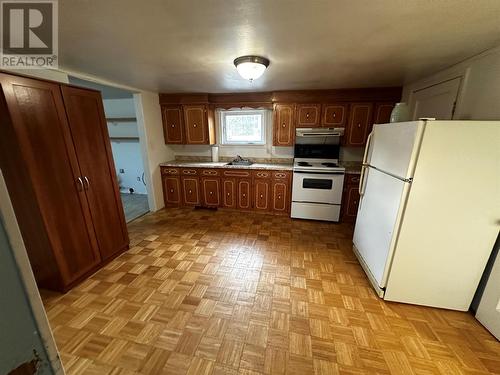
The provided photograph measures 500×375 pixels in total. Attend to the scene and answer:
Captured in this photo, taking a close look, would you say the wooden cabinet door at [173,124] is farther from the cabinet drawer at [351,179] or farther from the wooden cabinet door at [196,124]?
the cabinet drawer at [351,179]

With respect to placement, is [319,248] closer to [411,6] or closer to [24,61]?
[411,6]

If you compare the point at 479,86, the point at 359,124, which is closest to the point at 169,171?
the point at 359,124

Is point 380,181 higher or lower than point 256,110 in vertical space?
lower

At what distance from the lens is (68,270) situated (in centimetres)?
197

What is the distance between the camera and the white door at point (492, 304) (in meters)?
1.56

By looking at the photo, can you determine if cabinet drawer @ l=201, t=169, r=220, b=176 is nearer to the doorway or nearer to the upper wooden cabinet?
the upper wooden cabinet

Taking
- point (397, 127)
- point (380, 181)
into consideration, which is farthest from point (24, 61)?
point (380, 181)

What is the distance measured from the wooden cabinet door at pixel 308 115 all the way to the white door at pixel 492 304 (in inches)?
104

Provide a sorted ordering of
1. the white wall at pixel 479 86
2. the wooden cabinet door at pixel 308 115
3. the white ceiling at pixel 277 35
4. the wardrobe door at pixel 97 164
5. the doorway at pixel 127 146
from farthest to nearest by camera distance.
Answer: the doorway at pixel 127 146
the wooden cabinet door at pixel 308 115
the wardrobe door at pixel 97 164
the white wall at pixel 479 86
the white ceiling at pixel 277 35

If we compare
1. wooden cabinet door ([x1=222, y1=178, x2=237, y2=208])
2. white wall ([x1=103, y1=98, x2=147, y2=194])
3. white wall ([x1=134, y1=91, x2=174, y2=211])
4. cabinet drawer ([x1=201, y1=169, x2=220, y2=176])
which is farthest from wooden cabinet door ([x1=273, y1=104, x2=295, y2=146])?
white wall ([x1=103, y1=98, x2=147, y2=194])

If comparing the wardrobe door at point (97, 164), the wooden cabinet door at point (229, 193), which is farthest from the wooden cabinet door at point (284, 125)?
the wardrobe door at point (97, 164)

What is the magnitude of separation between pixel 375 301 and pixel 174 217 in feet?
10.3

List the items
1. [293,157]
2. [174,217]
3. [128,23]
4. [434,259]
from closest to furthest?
[128,23]
[434,259]
[174,217]
[293,157]

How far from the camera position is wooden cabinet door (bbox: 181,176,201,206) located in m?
3.98
